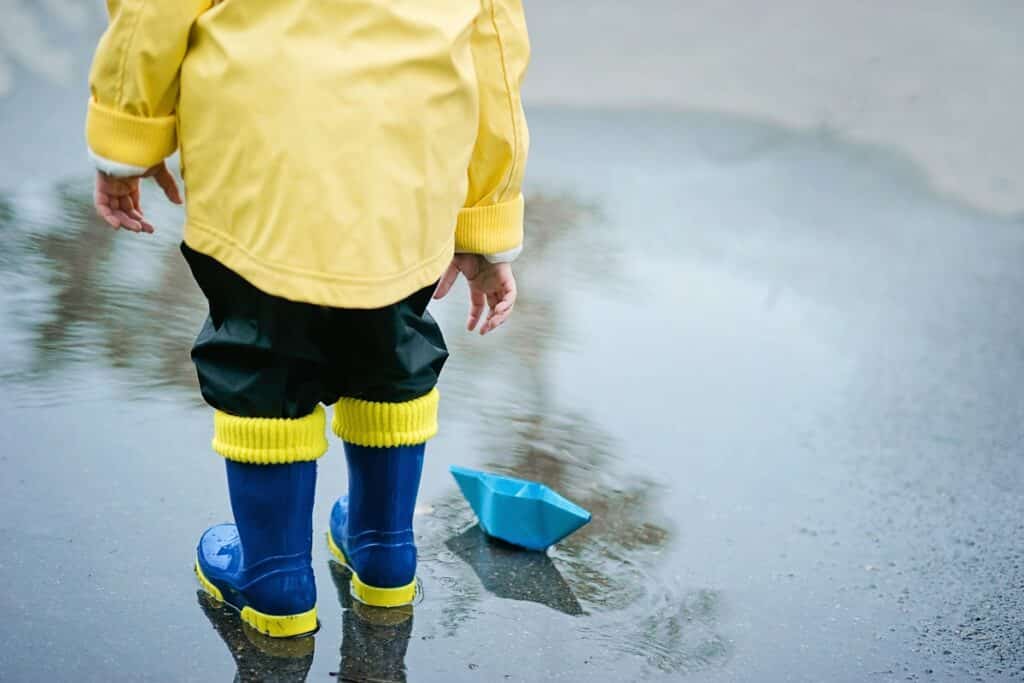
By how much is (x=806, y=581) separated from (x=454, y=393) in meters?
1.03

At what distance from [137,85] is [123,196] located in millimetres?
226

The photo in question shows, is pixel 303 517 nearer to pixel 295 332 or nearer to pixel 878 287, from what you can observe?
pixel 295 332

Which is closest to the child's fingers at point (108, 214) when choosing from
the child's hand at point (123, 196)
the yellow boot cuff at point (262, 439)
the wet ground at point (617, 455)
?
the child's hand at point (123, 196)

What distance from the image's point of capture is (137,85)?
73.2 inches

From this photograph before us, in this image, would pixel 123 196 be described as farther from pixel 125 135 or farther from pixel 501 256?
pixel 501 256

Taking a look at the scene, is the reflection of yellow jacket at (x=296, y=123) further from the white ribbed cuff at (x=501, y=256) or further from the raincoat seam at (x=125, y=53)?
the white ribbed cuff at (x=501, y=256)

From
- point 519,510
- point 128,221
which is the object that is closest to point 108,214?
point 128,221

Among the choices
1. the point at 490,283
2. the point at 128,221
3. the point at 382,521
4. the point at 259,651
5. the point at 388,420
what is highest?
the point at 128,221

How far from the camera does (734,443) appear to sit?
11.0ft

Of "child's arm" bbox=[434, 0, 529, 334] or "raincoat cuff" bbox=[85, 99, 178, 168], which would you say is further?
"child's arm" bbox=[434, 0, 529, 334]

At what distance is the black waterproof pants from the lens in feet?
6.48

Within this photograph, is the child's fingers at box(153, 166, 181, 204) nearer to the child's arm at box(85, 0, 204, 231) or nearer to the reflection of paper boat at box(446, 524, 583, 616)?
the child's arm at box(85, 0, 204, 231)

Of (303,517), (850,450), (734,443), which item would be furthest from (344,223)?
(850,450)

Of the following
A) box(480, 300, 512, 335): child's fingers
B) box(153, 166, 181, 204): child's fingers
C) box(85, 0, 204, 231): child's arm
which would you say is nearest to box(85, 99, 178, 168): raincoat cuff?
box(85, 0, 204, 231): child's arm
